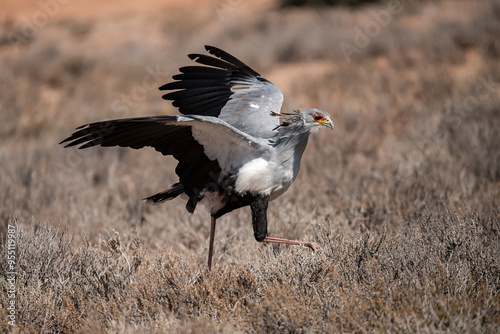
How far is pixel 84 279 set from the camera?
3.69 m

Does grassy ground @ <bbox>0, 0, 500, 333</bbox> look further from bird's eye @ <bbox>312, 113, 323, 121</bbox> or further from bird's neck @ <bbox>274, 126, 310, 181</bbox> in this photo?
bird's eye @ <bbox>312, 113, 323, 121</bbox>

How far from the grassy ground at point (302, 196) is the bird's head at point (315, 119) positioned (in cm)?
79

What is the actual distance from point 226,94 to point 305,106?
14.1 ft

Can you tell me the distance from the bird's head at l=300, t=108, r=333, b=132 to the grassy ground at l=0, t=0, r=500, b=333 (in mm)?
794

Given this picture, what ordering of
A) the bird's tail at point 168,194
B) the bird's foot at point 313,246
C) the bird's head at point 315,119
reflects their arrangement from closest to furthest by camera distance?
the bird's foot at point 313,246
the bird's head at point 315,119
the bird's tail at point 168,194

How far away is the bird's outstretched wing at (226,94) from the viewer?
4527mm

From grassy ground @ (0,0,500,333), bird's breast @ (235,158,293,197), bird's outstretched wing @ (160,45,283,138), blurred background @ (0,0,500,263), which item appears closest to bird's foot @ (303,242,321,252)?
grassy ground @ (0,0,500,333)

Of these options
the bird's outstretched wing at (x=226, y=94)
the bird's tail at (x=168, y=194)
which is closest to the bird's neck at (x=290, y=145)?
the bird's outstretched wing at (x=226, y=94)

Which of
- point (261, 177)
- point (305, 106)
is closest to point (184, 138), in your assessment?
point (261, 177)

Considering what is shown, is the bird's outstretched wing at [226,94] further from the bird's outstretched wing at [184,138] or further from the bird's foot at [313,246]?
the bird's foot at [313,246]

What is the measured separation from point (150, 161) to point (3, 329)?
414cm

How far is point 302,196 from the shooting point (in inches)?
216

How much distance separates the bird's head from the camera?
3.94 meters

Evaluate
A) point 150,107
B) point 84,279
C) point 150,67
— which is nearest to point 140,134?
point 84,279
